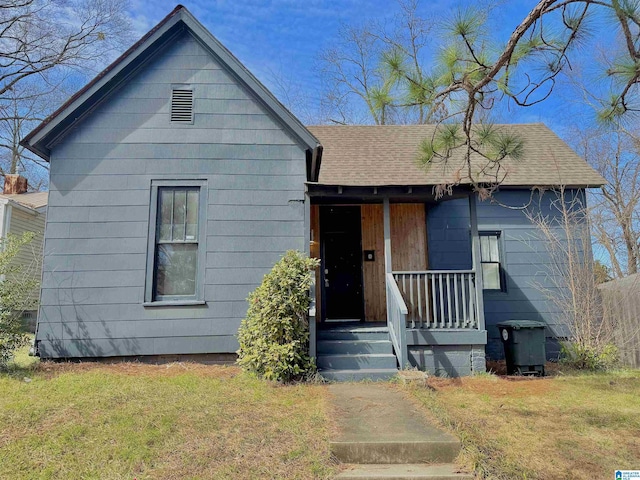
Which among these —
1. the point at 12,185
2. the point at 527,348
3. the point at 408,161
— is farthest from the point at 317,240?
the point at 12,185

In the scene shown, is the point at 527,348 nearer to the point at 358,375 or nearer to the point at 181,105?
the point at 358,375

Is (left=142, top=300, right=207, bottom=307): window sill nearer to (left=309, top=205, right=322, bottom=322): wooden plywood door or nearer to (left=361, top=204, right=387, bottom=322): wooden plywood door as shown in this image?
(left=309, top=205, right=322, bottom=322): wooden plywood door

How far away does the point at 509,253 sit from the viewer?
29.3 ft

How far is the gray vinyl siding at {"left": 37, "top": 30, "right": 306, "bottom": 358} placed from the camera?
21.5 ft

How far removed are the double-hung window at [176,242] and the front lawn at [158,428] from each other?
1.50 metres

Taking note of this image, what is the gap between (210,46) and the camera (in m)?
7.05

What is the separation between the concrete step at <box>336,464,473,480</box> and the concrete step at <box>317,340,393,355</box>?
3070 millimetres

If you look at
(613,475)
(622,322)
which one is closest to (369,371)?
(613,475)

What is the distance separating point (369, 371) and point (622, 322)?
5.51m

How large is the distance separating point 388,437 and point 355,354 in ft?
9.31

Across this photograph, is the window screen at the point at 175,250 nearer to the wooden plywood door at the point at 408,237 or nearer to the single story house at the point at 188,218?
the single story house at the point at 188,218

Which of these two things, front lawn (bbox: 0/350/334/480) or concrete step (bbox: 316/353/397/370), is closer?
front lawn (bbox: 0/350/334/480)

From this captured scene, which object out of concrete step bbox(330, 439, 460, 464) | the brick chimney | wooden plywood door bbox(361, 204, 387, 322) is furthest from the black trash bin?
the brick chimney

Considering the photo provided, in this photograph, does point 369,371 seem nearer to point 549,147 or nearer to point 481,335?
point 481,335
